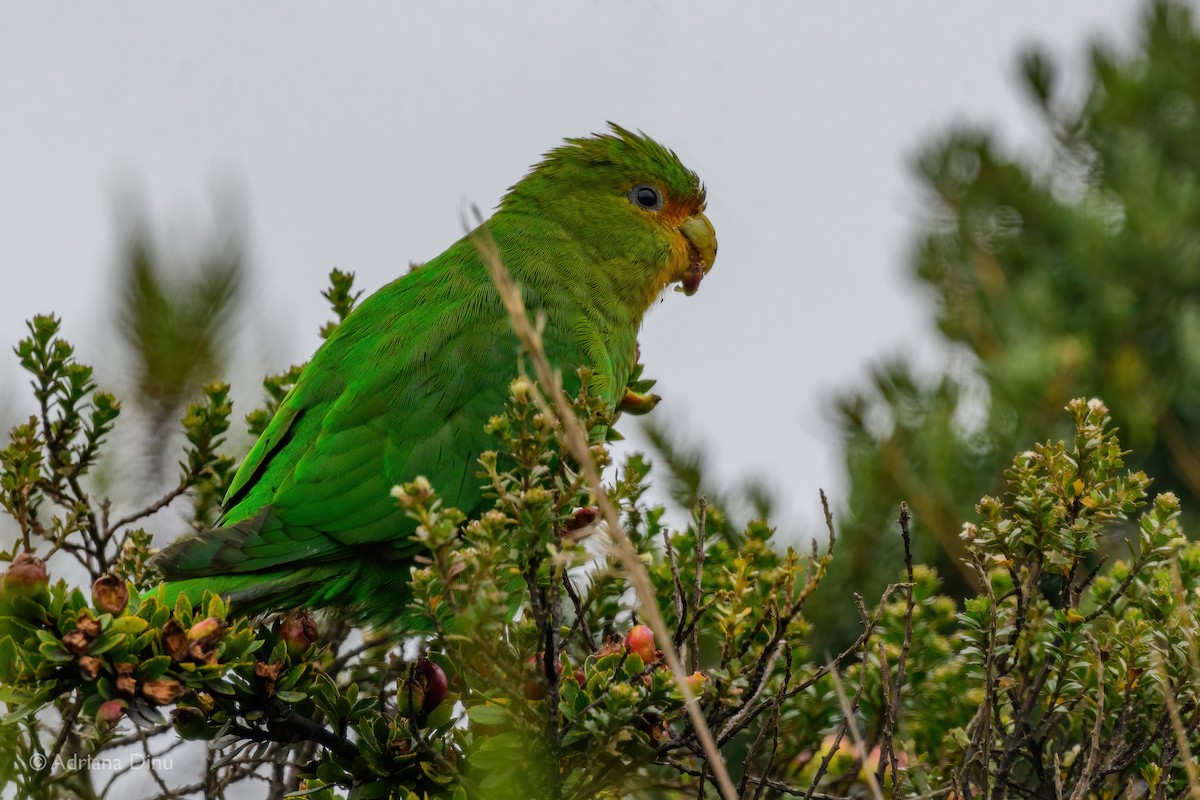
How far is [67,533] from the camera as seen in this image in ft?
8.33

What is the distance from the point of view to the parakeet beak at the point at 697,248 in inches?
148

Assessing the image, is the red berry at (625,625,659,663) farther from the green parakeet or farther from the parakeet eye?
the parakeet eye

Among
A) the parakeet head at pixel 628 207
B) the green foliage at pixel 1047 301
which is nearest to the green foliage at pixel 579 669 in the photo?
the parakeet head at pixel 628 207

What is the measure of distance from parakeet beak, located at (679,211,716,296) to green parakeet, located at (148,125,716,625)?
25mm

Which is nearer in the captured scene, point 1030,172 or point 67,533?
point 67,533

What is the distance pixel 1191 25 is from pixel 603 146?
14.0ft

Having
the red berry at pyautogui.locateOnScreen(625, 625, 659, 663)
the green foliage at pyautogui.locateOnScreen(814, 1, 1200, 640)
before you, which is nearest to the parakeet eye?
the green foliage at pyautogui.locateOnScreen(814, 1, 1200, 640)

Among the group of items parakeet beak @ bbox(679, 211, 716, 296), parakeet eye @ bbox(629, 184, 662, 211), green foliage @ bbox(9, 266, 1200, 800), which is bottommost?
green foliage @ bbox(9, 266, 1200, 800)

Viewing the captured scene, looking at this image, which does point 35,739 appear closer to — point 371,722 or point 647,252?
point 371,722

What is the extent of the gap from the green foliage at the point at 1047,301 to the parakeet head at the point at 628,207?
4.12 ft

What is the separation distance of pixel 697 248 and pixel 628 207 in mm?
282

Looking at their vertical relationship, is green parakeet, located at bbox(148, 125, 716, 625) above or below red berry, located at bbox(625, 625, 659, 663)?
above

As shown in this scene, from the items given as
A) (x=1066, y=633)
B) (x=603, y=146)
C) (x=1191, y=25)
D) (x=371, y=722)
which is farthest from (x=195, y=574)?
(x=1191, y=25)

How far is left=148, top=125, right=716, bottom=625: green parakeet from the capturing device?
2.63m
